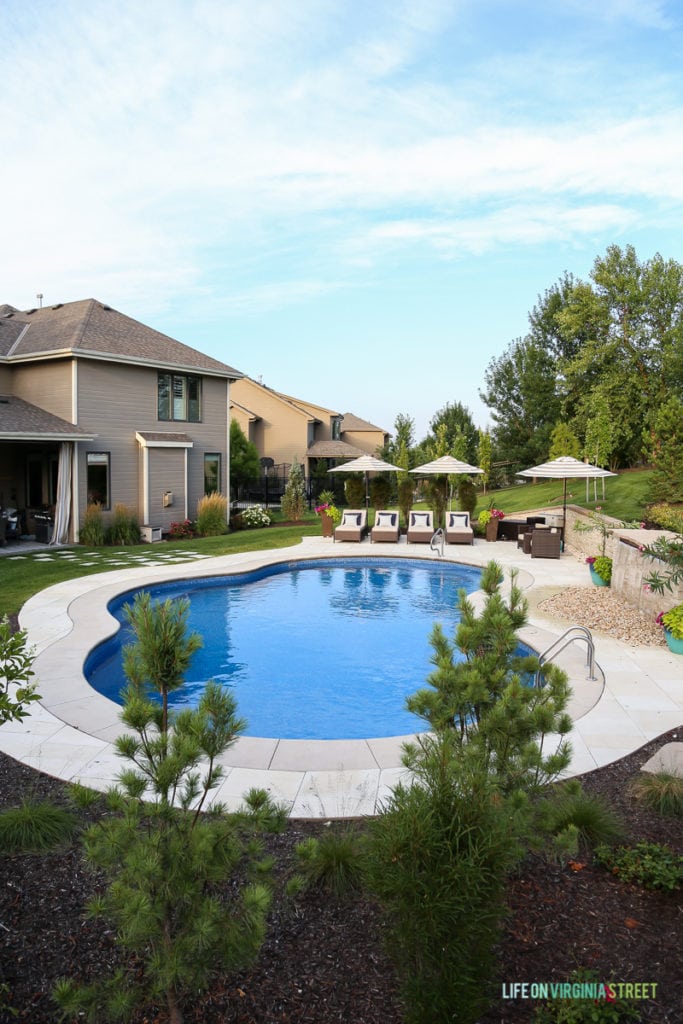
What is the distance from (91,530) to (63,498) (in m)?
1.24

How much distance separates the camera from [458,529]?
18891 mm

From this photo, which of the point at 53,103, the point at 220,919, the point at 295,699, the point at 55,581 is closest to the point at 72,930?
the point at 220,919

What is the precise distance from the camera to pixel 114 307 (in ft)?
74.9

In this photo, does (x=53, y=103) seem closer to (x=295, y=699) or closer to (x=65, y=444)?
(x=65, y=444)

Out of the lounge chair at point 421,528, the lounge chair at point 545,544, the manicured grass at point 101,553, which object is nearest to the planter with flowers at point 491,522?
the lounge chair at point 421,528

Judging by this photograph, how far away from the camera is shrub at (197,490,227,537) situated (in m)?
21.0

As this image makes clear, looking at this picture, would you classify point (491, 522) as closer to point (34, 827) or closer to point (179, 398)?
point (179, 398)

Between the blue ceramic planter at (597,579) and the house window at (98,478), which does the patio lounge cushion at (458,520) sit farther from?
the house window at (98,478)

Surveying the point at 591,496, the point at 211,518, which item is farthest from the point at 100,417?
the point at 591,496

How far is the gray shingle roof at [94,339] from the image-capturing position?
746 inches

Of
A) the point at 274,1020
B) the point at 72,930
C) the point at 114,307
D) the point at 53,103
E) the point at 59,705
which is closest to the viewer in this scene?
the point at 274,1020

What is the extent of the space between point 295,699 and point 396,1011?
5.53m

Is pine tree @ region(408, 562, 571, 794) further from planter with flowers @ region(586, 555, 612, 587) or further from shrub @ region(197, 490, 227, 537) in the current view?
shrub @ region(197, 490, 227, 537)

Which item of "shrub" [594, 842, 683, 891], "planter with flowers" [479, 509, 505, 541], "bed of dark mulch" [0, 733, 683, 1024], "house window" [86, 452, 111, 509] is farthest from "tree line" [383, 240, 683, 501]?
"bed of dark mulch" [0, 733, 683, 1024]
